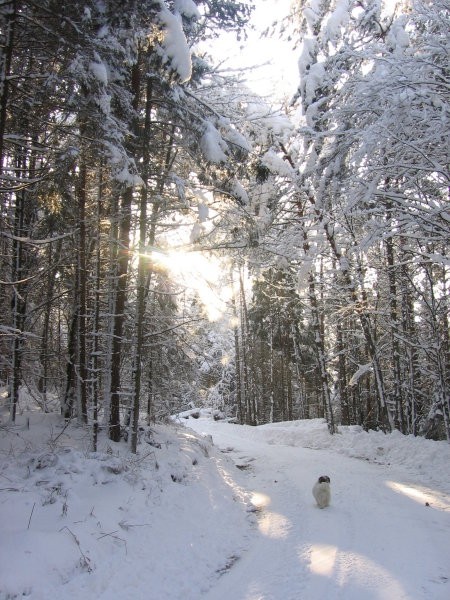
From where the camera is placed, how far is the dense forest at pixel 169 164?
20.7 ft

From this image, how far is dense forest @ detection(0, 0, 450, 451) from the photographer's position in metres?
6.32

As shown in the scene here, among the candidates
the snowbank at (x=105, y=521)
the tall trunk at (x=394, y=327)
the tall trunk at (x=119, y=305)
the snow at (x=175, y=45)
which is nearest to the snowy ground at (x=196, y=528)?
the snowbank at (x=105, y=521)

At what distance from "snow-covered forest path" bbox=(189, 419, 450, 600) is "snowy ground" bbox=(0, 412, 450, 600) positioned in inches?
0.9

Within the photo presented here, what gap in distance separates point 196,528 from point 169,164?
796cm

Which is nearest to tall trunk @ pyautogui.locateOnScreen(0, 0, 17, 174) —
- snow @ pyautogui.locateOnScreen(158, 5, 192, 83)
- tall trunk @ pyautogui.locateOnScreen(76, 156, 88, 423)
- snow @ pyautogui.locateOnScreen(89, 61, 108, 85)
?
snow @ pyautogui.locateOnScreen(89, 61, 108, 85)

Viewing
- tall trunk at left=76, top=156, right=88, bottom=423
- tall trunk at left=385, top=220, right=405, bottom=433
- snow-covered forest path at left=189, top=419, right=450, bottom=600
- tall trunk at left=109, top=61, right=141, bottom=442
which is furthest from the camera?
tall trunk at left=385, top=220, right=405, bottom=433

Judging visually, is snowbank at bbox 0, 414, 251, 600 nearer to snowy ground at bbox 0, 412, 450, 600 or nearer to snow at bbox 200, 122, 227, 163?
snowy ground at bbox 0, 412, 450, 600

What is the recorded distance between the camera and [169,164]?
10461 mm

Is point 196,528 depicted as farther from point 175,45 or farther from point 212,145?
point 175,45

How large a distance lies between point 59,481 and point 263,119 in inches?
341

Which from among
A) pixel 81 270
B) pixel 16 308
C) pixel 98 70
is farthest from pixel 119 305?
pixel 98 70

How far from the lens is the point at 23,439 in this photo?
7.52m

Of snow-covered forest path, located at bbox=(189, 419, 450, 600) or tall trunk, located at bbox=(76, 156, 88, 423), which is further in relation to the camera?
tall trunk, located at bbox=(76, 156, 88, 423)

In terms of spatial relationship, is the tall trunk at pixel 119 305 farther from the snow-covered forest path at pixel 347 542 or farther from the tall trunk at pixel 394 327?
the tall trunk at pixel 394 327
